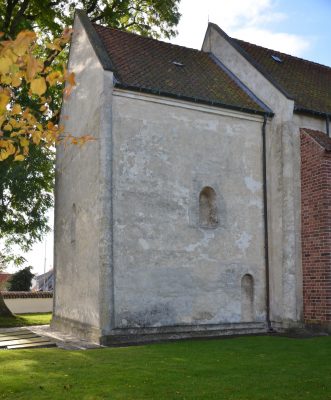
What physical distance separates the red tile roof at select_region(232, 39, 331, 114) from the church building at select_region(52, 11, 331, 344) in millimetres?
193

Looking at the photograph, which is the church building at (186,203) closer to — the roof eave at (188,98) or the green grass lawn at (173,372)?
the roof eave at (188,98)

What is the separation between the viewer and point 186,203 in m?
14.3

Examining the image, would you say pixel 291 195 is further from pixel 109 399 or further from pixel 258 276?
pixel 109 399

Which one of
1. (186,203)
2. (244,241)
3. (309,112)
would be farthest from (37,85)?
(309,112)

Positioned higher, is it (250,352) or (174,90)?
(174,90)

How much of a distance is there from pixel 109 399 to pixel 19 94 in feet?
54.6

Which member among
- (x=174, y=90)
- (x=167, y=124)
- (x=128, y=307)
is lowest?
(x=128, y=307)

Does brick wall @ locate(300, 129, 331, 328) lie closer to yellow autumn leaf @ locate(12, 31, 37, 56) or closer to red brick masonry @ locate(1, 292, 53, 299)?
yellow autumn leaf @ locate(12, 31, 37, 56)

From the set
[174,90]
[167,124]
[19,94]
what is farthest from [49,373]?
[19,94]

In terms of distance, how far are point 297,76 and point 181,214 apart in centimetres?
873

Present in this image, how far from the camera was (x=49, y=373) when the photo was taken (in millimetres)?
8422

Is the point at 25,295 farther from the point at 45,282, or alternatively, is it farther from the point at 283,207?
the point at 45,282

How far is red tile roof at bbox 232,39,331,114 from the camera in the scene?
16875mm

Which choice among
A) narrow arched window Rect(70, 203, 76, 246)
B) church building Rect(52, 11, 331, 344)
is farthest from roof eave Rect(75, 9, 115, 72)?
narrow arched window Rect(70, 203, 76, 246)
